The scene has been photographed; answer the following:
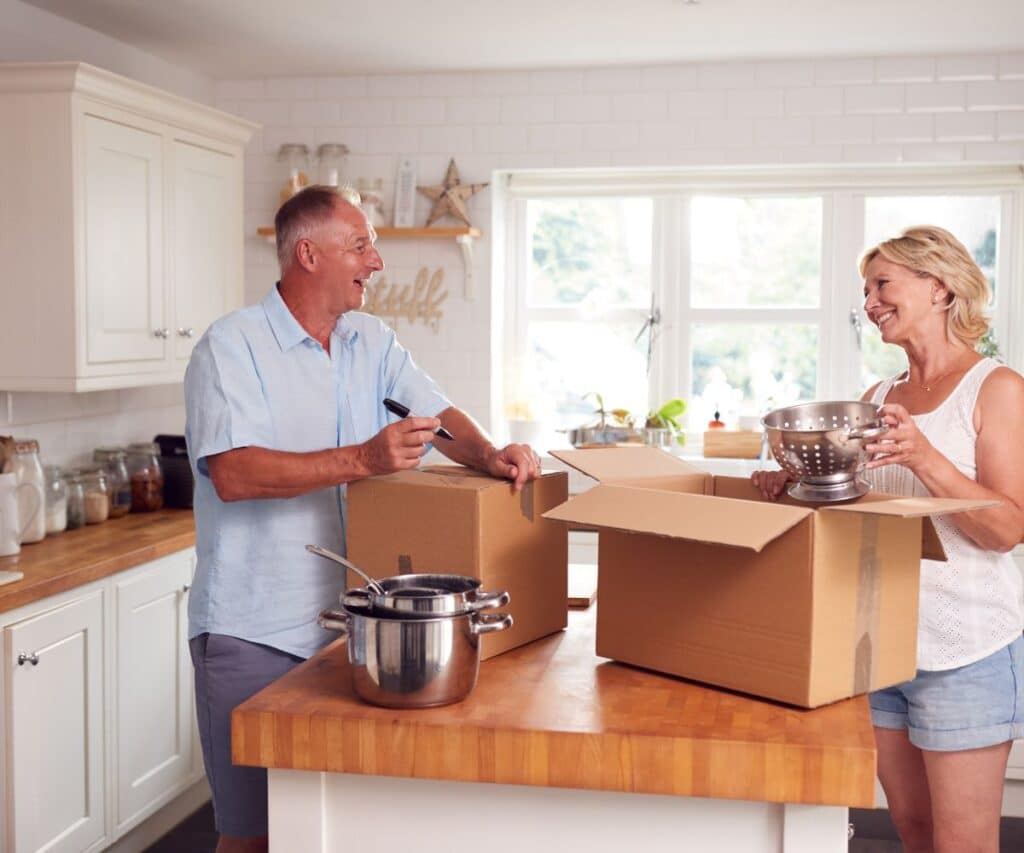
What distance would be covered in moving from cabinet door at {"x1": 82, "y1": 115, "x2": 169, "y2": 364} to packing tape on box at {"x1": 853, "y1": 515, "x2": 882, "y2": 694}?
2.58 meters

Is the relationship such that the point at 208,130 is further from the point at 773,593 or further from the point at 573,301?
the point at 773,593

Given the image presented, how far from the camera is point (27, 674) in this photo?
10.0 ft

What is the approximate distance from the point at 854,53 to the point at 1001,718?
10.4 feet

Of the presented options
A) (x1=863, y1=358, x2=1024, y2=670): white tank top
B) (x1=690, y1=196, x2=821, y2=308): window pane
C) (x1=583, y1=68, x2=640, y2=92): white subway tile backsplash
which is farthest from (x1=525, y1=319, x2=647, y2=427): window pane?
(x1=863, y1=358, x2=1024, y2=670): white tank top

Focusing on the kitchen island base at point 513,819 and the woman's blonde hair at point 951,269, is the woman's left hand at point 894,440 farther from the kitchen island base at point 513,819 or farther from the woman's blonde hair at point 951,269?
the kitchen island base at point 513,819

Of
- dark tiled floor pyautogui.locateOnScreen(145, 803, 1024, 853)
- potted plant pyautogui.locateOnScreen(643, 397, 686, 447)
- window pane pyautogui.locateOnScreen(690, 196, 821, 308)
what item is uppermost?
window pane pyautogui.locateOnScreen(690, 196, 821, 308)

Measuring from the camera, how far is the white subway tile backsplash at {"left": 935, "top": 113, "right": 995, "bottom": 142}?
4703 millimetres

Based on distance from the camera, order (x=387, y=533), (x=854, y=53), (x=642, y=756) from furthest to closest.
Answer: (x=854, y=53)
(x=387, y=533)
(x=642, y=756)

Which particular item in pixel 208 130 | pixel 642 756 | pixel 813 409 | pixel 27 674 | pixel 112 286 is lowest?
pixel 27 674

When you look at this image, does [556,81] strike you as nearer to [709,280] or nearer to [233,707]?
[709,280]

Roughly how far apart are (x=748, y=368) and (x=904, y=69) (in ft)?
4.48

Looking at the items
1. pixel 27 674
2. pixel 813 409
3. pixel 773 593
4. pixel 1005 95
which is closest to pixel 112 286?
pixel 27 674

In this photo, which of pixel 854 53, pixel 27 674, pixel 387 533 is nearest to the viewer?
pixel 387 533

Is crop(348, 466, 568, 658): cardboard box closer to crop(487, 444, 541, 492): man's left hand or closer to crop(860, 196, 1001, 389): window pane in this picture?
crop(487, 444, 541, 492): man's left hand
